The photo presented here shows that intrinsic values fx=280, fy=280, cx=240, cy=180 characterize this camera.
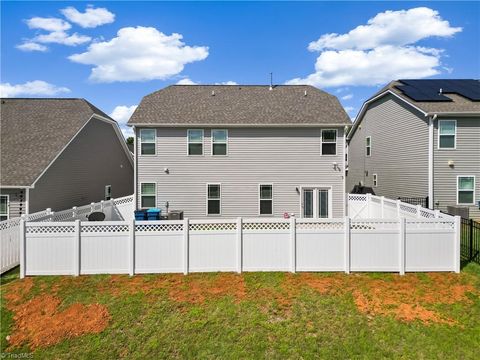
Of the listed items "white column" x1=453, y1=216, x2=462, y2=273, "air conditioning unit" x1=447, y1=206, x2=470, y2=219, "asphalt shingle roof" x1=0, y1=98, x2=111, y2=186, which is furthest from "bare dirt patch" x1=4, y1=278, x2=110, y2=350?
"air conditioning unit" x1=447, y1=206, x2=470, y2=219

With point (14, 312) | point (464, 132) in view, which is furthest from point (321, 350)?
point (464, 132)

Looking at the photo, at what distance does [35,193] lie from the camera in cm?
1192

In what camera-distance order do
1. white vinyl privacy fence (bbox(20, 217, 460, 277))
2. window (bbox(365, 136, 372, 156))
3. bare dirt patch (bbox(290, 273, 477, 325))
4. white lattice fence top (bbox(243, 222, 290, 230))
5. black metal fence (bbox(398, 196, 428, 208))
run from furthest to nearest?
window (bbox(365, 136, 372, 156))
black metal fence (bbox(398, 196, 428, 208))
white lattice fence top (bbox(243, 222, 290, 230))
white vinyl privacy fence (bbox(20, 217, 460, 277))
bare dirt patch (bbox(290, 273, 477, 325))

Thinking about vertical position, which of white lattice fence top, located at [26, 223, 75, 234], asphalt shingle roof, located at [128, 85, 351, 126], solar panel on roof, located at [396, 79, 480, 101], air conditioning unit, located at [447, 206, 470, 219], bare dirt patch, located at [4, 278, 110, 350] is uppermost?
solar panel on roof, located at [396, 79, 480, 101]

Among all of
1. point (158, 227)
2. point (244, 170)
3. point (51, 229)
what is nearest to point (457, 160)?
point (244, 170)

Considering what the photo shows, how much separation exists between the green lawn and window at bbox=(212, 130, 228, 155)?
8199 millimetres

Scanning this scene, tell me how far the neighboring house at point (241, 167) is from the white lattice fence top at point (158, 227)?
22.1 ft

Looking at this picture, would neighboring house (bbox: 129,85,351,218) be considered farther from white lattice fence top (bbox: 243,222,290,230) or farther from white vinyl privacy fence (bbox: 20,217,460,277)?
white vinyl privacy fence (bbox: 20,217,460,277)

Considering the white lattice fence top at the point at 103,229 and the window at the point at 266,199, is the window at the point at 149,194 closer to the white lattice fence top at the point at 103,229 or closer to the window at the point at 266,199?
the window at the point at 266,199

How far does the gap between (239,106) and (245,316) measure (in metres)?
12.0

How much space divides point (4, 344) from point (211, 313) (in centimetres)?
418

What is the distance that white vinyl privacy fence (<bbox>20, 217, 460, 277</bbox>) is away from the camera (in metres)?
7.76

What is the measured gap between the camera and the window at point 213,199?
14.7 metres

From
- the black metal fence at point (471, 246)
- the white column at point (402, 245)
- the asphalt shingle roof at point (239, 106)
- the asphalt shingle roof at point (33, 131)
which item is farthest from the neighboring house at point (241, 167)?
the white column at point (402, 245)
